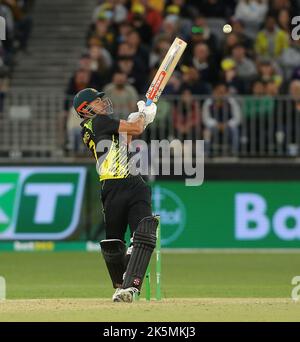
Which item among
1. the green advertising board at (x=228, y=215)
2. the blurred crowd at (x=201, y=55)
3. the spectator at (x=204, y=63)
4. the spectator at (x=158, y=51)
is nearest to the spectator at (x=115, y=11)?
the blurred crowd at (x=201, y=55)

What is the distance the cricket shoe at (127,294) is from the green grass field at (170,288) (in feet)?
0.45

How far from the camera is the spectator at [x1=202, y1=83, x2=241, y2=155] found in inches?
855

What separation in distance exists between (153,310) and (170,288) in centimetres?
392

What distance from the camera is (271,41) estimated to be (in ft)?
79.1

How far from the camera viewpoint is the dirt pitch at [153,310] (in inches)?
456

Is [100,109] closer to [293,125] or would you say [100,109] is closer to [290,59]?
[293,125]

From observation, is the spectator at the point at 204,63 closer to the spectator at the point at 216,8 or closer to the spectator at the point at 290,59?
the spectator at the point at 290,59

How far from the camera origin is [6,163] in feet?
A: 72.1

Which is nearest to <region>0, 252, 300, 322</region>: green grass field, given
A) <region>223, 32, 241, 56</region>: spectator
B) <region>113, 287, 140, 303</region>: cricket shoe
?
<region>113, 287, 140, 303</region>: cricket shoe

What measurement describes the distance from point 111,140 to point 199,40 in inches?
413

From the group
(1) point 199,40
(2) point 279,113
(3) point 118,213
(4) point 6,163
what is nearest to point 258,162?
(2) point 279,113

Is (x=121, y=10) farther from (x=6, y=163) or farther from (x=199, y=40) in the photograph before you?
(x=6, y=163)
